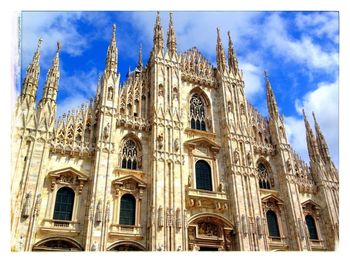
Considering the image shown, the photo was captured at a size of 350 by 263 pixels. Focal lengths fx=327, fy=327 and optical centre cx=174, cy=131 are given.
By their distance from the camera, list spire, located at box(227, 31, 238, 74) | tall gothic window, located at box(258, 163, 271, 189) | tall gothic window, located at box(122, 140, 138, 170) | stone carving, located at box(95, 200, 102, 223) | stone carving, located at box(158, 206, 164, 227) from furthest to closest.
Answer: spire, located at box(227, 31, 238, 74)
tall gothic window, located at box(258, 163, 271, 189)
tall gothic window, located at box(122, 140, 138, 170)
stone carving, located at box(158, 206, 164, 227)
stone carving, located at box(95, 200, 102, 223)

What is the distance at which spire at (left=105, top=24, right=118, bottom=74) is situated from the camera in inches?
820

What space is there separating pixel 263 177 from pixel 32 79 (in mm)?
15929

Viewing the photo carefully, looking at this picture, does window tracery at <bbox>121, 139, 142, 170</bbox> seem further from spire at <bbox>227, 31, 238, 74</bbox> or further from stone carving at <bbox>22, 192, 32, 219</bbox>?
spire at <bbox>227, 31, 238, 74</bbox>

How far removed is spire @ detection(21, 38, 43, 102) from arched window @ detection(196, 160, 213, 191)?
34.1ft

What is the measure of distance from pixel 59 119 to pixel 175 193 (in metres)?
7.62

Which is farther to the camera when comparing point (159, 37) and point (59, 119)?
point (159, 37)

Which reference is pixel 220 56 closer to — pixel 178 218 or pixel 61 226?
pixel 178 218

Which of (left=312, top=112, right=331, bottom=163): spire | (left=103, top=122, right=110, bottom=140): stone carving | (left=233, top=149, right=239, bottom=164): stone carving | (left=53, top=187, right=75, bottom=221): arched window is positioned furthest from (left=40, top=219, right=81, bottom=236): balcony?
(left=312, top=112, right=331, bottom=163): spire

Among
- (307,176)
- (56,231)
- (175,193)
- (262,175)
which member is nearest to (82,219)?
(56,231)

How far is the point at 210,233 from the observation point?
18703 millimetres

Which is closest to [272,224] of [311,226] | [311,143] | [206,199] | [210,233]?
[311,226]

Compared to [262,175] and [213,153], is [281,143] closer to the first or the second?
[262,175]

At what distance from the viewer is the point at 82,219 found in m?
16.0

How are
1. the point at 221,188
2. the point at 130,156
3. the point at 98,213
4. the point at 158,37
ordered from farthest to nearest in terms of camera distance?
the point at 158,37 < the point at 221,188 < the point at 130,156 < the point at 98,213
